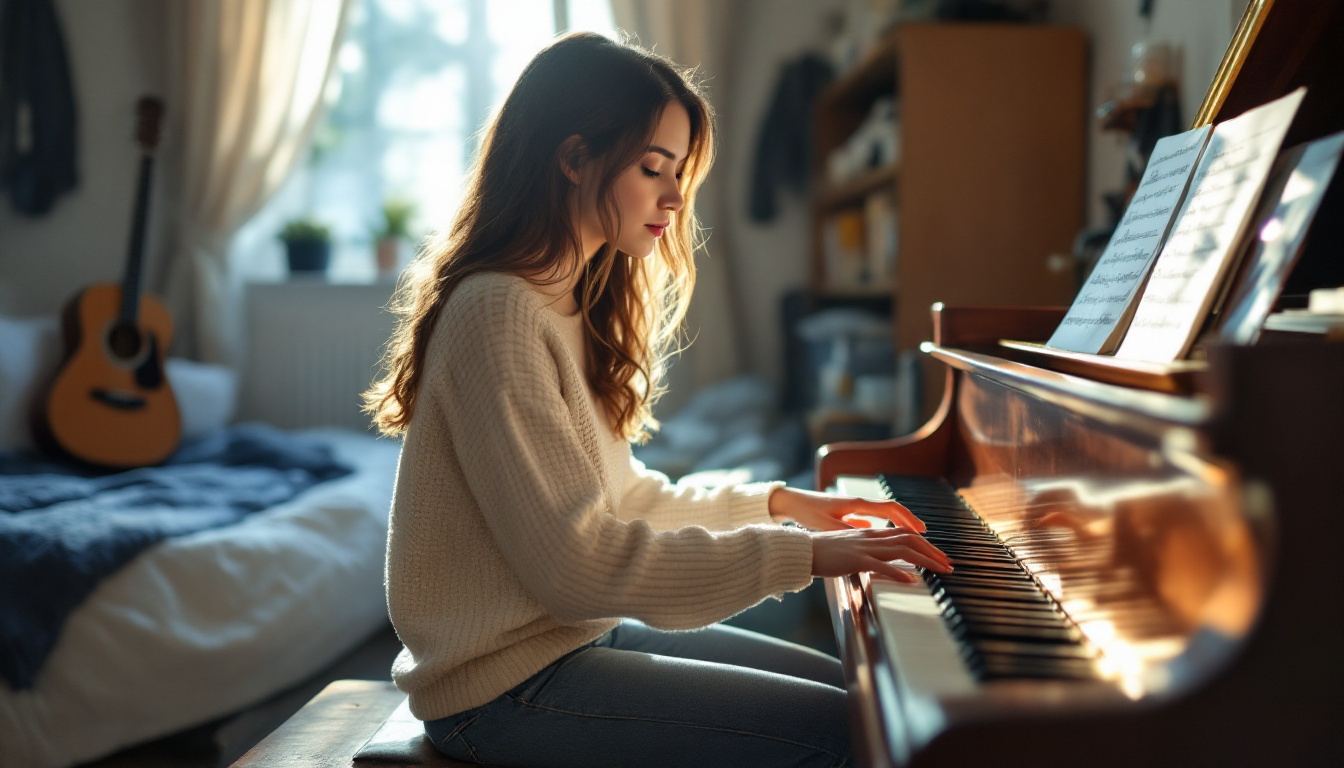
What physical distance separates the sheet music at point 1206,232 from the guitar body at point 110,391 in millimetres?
2549

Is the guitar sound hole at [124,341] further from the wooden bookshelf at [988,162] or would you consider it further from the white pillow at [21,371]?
the wooden bookshelf at [988,162]

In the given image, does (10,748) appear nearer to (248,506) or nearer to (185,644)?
(185,644)

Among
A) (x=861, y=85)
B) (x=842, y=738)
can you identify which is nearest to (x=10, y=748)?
(x=842, y=738)

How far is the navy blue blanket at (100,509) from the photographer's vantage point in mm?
1644

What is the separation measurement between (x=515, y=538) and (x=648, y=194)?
0.45 m

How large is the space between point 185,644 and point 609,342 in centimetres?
111

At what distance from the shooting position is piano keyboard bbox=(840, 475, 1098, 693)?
0.65 metres

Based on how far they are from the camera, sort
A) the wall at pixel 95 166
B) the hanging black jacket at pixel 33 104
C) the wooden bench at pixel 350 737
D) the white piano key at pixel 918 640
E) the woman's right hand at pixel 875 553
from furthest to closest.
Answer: the wall at pixel 95 166
the hanging black jacket at pixel 33 104
the wooden bench at pixel 350 737
the woman's right hand at pixel 875 553
the white piano key at pixel 918 640

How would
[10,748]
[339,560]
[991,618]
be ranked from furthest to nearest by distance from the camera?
[339,560] → [10,748] → [991,618]

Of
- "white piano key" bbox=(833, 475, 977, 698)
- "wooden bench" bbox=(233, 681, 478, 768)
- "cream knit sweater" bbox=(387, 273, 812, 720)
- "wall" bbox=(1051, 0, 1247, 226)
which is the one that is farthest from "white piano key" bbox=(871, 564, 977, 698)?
"wall" bbox=(1051, 0, 1247, 226)

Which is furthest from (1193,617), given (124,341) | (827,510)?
(124,341)

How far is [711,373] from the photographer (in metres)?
3.46

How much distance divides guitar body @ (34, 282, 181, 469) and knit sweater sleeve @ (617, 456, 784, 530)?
1.86m

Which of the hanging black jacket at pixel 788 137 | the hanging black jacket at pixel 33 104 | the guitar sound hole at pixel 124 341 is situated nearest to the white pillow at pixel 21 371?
the guitar sound hole at pixel 124 341
